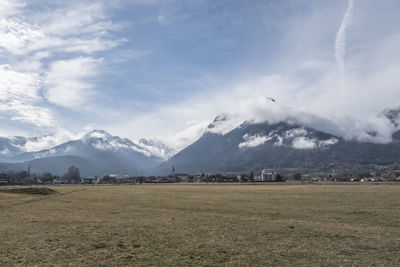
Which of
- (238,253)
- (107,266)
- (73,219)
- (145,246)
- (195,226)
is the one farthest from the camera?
(73,219)

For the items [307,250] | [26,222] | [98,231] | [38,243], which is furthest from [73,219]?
[307,250]

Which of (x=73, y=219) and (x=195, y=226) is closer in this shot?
(x=195, y=226)

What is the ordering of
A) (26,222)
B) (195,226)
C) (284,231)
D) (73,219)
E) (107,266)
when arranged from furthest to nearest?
(73,219)
(26,222)
(195,226)
(284,231)
(107,266)

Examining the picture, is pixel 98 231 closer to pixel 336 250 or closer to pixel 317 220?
pixel 336 250

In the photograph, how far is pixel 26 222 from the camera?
1115 inches

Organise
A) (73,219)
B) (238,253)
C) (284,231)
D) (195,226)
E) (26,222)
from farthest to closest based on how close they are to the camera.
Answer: (73,219)
(26,222)
(195,226)
(284,231)
(238,253)

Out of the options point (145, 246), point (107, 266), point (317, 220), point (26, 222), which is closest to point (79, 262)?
point (107, 266)

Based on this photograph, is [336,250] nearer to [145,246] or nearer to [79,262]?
[145,246]

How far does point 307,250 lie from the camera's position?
17797mm

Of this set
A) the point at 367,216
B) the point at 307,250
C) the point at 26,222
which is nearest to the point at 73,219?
the point at 26,222

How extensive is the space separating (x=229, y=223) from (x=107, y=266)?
1510 centimetres

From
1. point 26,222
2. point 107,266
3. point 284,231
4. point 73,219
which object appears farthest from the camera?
point 73,219

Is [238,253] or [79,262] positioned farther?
[238,253]

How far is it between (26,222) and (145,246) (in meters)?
16.7
